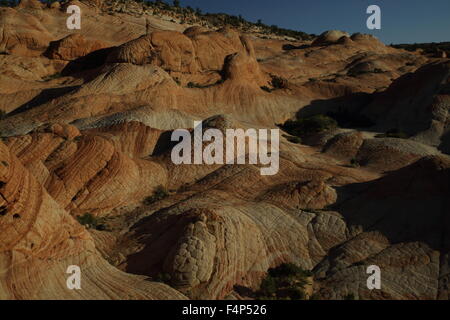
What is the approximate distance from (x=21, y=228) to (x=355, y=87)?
4234 centimetres

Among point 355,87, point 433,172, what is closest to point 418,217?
point 433,172

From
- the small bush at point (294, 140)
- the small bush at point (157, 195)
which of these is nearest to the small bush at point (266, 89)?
the small bush at point (294, 140)

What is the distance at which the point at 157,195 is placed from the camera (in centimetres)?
2295

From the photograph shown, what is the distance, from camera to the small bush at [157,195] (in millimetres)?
22594

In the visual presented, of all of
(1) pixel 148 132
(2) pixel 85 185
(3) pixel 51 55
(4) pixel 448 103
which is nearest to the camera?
(2) pixel 85 185

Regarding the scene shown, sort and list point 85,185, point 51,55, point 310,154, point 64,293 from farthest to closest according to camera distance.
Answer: point 51,55 < point 310,154 < point 85,185 < point 64,293

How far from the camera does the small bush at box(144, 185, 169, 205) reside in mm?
22594

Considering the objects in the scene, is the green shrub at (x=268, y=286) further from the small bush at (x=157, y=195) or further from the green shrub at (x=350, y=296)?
the small bush at (x=157, y=195)

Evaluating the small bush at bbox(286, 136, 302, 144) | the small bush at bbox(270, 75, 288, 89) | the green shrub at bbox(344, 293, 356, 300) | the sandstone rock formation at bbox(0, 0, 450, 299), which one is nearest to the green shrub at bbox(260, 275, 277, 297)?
the sandstone rock formation at bbox(0, 0, 450, 299)

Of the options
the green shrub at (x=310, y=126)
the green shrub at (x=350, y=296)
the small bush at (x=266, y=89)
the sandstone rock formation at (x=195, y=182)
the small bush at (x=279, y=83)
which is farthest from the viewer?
the small bush at (x=279, y=83)

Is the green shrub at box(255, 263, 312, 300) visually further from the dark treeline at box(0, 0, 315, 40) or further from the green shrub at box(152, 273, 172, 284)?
the dark treeline at box(0, 0, 315, 40)

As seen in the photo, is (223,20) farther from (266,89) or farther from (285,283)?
(285,283)

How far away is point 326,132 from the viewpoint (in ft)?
119

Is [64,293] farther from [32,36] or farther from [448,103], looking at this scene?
[32,36]
